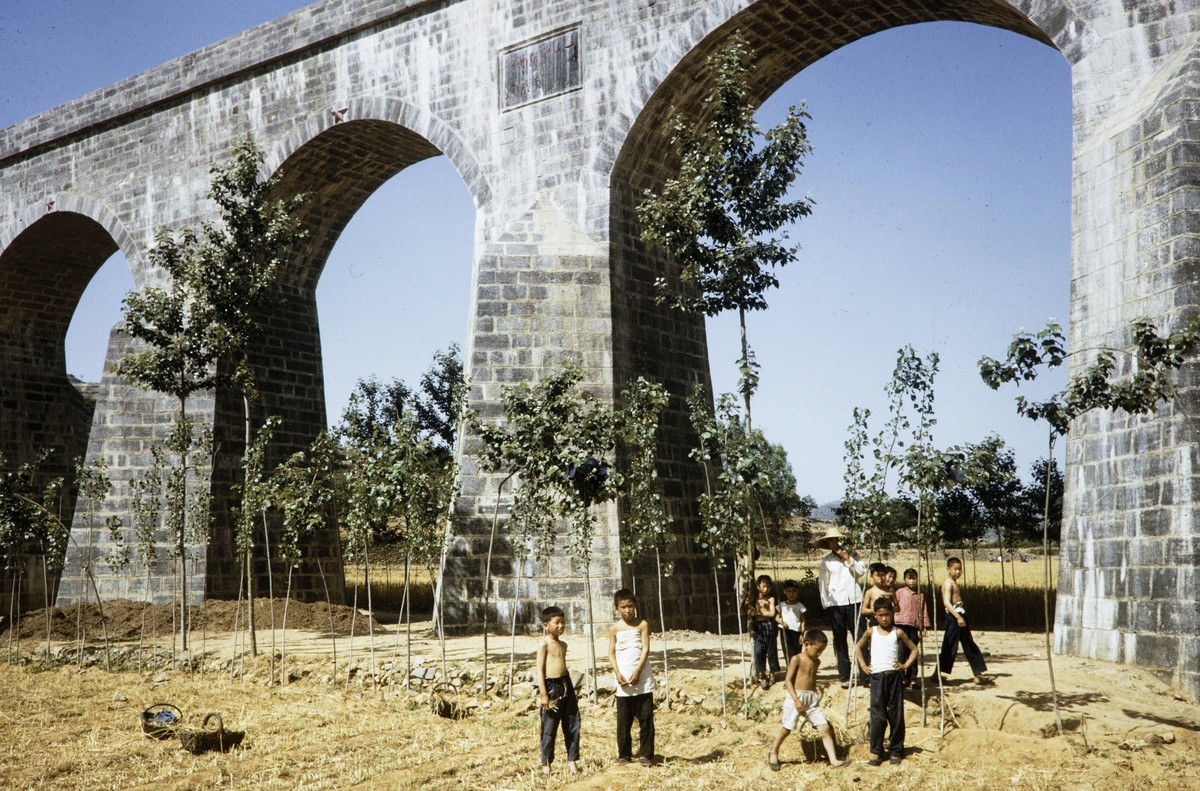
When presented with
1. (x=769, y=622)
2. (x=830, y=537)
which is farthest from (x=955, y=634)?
(x=769, y=622)

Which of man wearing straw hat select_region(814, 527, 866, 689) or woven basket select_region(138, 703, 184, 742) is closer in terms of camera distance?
man wearing straw hat select_region(814, 527, 866, 689)

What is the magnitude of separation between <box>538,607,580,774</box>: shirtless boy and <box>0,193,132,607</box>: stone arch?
17642 millimetres

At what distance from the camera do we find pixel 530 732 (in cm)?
1034

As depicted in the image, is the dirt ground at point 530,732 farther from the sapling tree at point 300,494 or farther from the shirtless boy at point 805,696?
the sapling tree at point 300,494

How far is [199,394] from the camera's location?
1856 cm

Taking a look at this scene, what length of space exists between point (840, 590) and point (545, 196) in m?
7.45

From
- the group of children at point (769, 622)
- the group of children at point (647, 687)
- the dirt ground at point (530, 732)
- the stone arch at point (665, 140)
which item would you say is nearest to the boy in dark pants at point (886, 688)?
A: the group of children at point (647, 687)

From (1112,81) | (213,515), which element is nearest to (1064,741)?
(1112,81)

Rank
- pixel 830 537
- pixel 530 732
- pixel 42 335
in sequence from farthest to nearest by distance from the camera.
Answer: pixel 42 335
pixel 530 732
pixel 830 537

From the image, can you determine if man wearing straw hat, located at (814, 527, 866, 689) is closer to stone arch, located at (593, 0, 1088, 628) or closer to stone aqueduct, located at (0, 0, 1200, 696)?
stone aqueduct, located at (0, 0, 1200, 696)

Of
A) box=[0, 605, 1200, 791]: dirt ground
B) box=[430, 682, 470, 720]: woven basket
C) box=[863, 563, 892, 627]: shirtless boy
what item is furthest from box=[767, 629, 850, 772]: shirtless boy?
box=[430, 682, 470, 720]: woven basket

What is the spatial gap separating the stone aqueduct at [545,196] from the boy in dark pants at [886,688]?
9.02 feet

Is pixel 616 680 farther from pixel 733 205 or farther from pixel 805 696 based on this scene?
pixel 733 205

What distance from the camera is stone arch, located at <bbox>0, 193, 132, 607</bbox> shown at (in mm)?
22922
